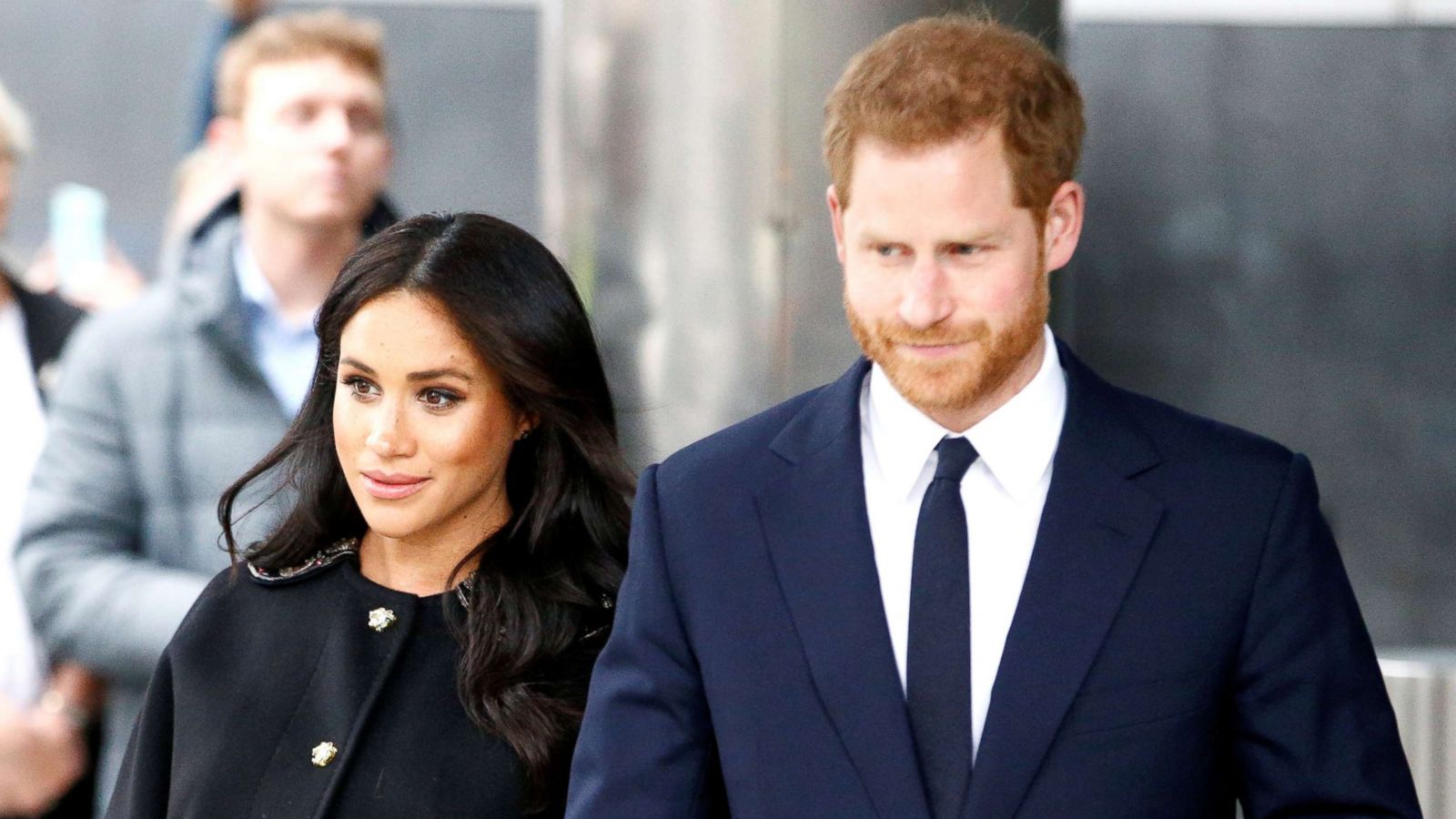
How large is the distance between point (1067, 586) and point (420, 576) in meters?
1.08

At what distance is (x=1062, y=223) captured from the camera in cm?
276

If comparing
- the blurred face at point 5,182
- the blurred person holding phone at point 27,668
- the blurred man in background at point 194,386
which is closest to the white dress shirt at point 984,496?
the blurred man in background at point 194,386

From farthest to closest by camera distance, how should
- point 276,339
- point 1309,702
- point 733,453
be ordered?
1. point 276,339
2. point 733,453
3. point 1309,702

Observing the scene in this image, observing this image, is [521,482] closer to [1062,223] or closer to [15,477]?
[1062,223]

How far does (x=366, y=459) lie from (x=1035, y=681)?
40.0 inches

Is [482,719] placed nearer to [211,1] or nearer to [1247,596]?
[1247,596]

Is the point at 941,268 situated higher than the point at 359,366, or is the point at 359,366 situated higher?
the point at 941,268

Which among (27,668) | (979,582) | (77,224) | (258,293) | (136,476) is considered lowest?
(27,668)

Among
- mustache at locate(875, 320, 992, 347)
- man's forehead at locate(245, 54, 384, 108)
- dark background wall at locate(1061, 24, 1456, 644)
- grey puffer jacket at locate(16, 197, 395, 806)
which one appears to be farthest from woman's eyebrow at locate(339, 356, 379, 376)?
dark background wall at locate(1061, 24, 1456, 644)

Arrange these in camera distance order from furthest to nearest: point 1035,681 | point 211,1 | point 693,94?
point 211,1 < point 693,94 < point 1035,681

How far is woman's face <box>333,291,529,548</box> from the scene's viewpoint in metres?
3.15

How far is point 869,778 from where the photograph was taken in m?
2.64

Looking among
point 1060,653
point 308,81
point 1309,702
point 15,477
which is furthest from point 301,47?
point 1309,702

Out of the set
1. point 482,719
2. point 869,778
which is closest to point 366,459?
point 482,719
